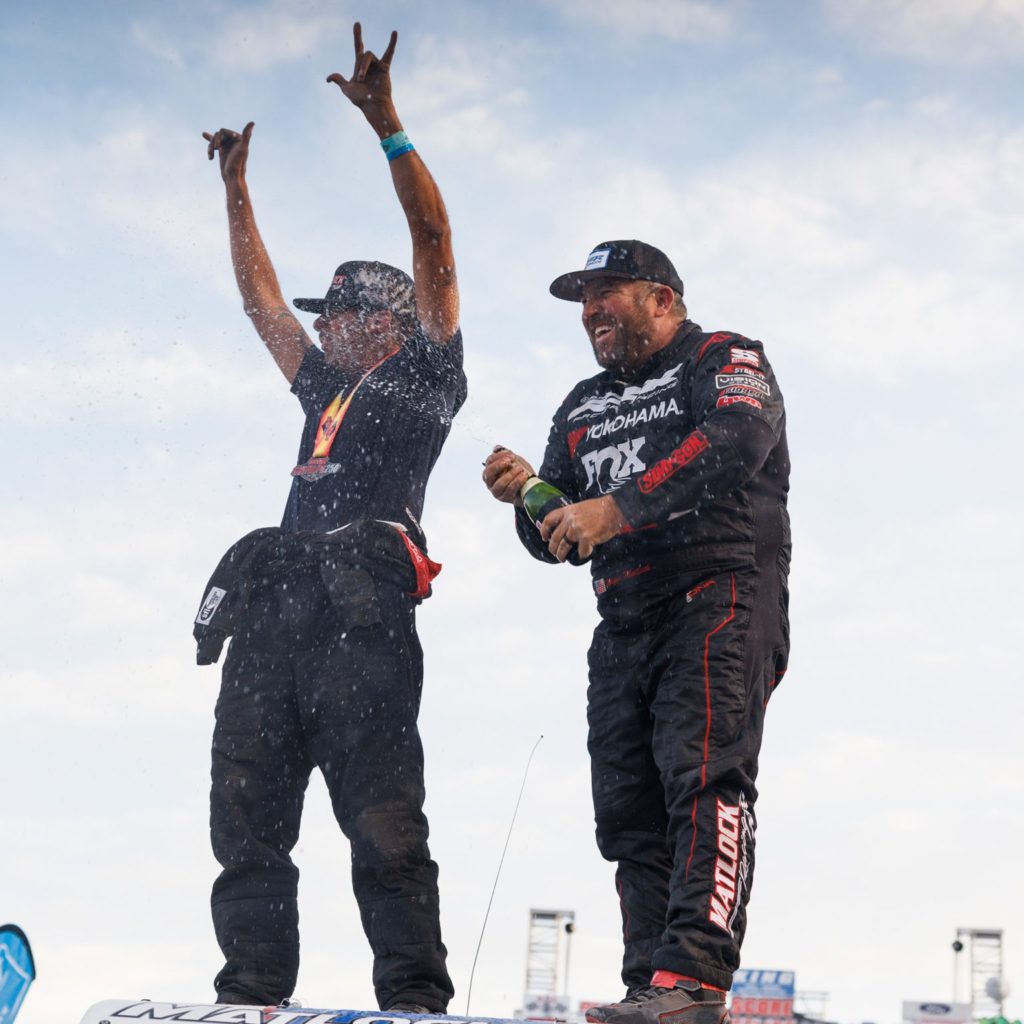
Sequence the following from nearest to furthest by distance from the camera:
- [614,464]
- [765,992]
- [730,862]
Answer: [730,862] < [614,464] < [765,992]

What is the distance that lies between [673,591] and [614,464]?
44 centimetres

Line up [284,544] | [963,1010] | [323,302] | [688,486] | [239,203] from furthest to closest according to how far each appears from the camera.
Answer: [963,1010] < [239,203] < [323,302] < [284,544] < [688,486]

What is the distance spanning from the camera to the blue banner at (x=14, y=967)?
220 centimetres

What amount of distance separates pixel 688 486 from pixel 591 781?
0.89m

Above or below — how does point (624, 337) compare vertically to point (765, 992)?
above

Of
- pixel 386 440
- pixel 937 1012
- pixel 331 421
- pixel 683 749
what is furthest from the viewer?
pixel 937 1012

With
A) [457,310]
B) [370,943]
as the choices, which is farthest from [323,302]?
[370,943]

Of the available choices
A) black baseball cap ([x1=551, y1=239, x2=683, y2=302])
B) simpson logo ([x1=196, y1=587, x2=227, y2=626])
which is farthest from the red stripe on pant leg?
simpson logo ([x1=196, y1=587, x2=227, y2=626])

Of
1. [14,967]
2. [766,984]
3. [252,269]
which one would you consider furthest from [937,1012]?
[14,967]

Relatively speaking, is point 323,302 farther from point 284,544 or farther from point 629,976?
point 629,976

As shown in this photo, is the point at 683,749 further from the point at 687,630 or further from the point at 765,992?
the point at 765,992

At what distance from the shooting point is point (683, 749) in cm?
356

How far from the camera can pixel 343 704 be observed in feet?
14.4

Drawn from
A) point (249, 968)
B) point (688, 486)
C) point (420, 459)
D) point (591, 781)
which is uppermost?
point (420, 459)
